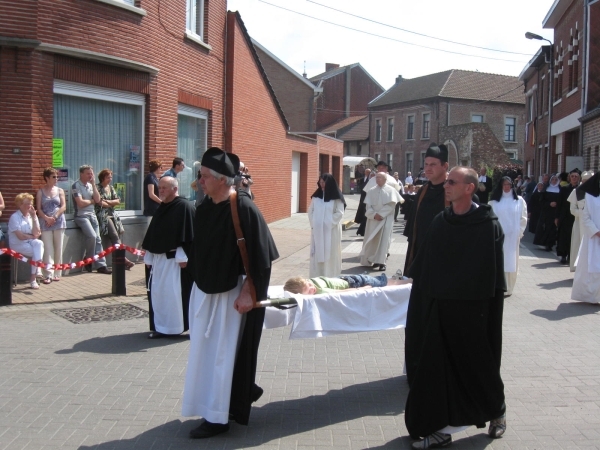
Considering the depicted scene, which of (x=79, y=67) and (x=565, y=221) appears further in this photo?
(x=565, y=221)

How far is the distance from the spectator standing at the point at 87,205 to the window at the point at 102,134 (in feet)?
1.56

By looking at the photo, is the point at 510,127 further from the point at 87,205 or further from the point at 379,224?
the point at 87,205

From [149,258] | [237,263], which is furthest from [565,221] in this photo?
[237,263]

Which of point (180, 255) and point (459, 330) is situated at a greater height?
point (180, 255)

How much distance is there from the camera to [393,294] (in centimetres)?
692

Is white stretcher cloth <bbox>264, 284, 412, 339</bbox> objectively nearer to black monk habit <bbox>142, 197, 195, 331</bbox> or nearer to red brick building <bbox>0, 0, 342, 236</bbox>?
black monk habit <bbox>142, 197, 195, 331</bbox>

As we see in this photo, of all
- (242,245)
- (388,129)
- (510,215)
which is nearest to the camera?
(242,245)

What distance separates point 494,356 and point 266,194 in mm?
19237

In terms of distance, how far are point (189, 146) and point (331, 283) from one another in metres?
10.2

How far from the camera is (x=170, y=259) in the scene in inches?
329

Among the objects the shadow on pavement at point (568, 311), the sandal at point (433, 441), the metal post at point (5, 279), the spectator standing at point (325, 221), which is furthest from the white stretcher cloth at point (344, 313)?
the spectator standing at point (325, 221)

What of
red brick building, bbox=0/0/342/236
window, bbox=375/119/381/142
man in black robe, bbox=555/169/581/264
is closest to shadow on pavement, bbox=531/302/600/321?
man in black robe, bbox=555/169/581/264

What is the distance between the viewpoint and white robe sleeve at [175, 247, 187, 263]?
324 inches

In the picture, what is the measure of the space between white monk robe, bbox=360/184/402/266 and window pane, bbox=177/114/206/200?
4373 mm
